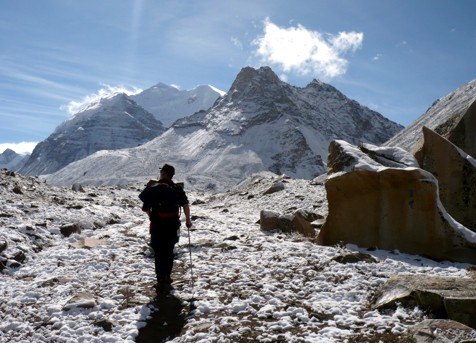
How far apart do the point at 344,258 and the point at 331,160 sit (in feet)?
15.2

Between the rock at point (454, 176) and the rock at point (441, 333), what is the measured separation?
9558mm

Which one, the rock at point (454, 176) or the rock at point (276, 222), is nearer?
the rock at point (454, 176)

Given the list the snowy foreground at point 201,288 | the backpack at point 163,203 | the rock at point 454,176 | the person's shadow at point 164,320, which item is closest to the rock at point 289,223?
the snowy foreground at point 201,288

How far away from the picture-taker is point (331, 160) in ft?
49.6

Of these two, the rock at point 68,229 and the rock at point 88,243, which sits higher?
the rock at point 68,229

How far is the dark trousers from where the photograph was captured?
1015 cm

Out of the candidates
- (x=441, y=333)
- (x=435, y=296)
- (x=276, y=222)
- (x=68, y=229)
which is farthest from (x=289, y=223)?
(x=441, y=333)

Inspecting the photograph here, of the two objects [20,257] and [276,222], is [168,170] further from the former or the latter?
[276,222]

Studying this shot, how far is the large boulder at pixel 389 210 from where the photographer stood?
12262 mm

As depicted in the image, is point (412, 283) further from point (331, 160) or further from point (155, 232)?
point (331, 160)

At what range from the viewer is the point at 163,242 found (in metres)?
10.2

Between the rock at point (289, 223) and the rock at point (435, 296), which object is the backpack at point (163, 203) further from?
the rock at point (289, 223)

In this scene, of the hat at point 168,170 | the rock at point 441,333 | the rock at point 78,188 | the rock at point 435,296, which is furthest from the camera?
the rock at point 78,188

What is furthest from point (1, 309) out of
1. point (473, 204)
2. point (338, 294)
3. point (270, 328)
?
point (473, 204)
